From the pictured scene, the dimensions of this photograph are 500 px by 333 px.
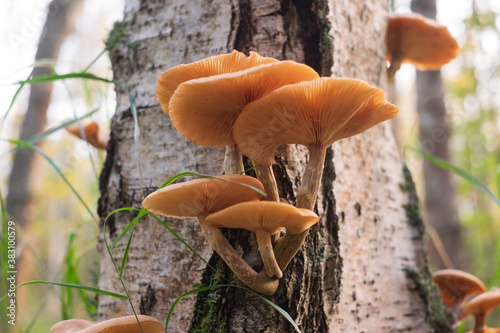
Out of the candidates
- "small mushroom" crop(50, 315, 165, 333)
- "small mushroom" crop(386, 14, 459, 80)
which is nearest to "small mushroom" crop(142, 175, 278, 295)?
"small mushroom" crop(50, 315, 165, 333)

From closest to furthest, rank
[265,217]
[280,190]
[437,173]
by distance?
[265,217] → [280,190] → [437,173]

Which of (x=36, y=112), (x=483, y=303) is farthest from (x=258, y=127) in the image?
(x=36, y=112)

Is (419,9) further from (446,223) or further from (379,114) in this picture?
(379,114)

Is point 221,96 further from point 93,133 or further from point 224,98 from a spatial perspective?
point 93,133

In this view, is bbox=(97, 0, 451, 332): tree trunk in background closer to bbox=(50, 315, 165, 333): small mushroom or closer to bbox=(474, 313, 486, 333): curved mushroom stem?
bbox=(50, 315, 165, 333): small mushroom

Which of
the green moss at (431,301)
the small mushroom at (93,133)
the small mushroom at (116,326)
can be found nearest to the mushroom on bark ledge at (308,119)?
the small mushroom at (116,326)

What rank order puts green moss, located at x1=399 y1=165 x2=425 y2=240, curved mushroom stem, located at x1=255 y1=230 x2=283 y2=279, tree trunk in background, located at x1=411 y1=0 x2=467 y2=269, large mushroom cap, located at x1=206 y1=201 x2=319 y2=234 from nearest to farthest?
large mushroom cap, located at x1=206 y1=201 x2=319 y2=234 < curved mushroom stem, located at x1=255 y1=230 x2=283 y2=279 < green moss, located at x1=399 y1=165 x2=425 y2=240 < tree trunk in background, located at x1=411 y1=0 x2=467 y2=269
